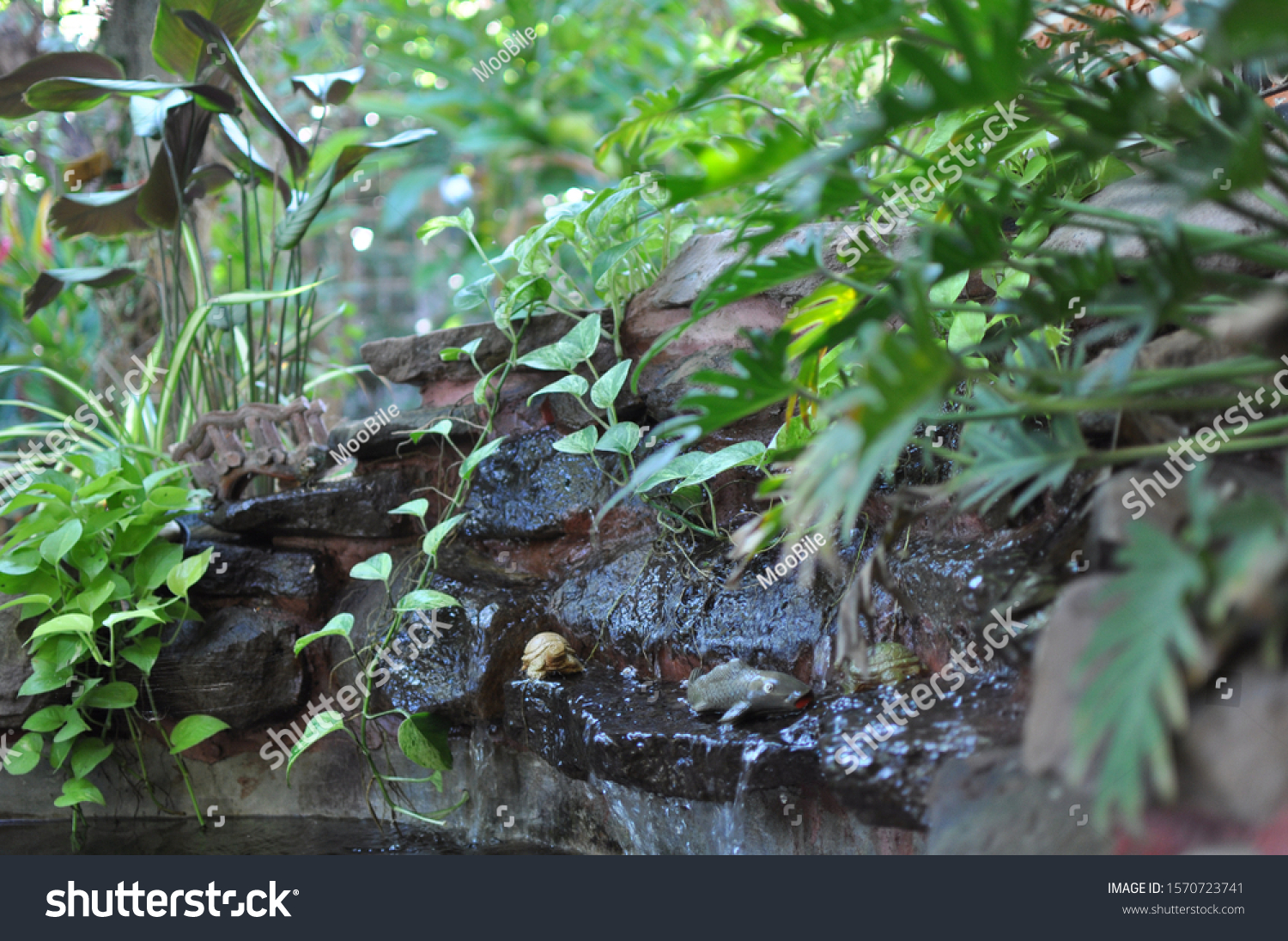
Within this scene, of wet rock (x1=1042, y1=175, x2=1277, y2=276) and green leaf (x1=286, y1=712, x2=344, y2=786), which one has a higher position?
wet rock (x1=1042, y1=175, x2=1277, y2=276)

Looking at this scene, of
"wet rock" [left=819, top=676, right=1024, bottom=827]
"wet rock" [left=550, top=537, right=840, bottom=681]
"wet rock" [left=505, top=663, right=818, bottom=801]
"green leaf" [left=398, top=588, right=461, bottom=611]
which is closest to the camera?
"wet rock" [left=819, top=676, right=1024, bottom=827]

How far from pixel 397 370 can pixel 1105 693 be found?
8.96ft

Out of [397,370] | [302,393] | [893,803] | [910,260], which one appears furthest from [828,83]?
[893,803]

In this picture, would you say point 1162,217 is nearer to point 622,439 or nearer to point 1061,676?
point 1061,676

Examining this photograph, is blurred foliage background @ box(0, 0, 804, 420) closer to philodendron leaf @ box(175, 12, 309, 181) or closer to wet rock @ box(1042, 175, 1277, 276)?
philodendron leaf @ box(175, 12, 309, 181)

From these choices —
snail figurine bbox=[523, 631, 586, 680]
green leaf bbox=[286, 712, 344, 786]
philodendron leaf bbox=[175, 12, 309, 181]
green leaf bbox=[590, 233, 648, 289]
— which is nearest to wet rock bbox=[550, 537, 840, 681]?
snail figurine bbox=[523, 631, 586, 680]

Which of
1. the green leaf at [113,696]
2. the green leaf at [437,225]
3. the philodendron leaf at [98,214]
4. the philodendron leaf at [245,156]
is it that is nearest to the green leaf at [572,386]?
the green leaf at [437,225]

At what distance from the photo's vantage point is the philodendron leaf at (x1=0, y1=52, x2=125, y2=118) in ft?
10.6

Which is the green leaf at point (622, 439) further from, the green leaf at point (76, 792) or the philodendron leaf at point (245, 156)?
the philodendron leaf at point (245, 156)

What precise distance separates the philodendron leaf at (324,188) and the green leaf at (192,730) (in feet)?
5.33

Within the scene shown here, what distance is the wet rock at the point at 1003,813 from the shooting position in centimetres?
119

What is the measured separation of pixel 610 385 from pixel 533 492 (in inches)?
22.3

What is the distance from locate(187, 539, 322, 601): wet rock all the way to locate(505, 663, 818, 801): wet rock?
3.19 feet

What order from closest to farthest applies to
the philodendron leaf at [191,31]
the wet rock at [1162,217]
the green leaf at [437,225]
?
the wet rock at [1162,217] < the green leaf at [437,225] < the philodendron leaf at [191,31]
